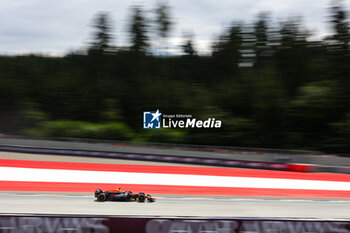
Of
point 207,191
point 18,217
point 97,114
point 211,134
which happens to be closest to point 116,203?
point 18,217

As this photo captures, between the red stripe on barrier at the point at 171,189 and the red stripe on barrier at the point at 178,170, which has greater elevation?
the red stripe on barrier at the point at 171,189

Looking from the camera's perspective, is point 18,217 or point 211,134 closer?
point 18,217

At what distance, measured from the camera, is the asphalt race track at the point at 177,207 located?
293 inches

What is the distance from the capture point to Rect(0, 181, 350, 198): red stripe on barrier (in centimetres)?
1013

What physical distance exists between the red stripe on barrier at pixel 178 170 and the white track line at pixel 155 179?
0.70m

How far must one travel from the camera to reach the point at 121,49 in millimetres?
41906

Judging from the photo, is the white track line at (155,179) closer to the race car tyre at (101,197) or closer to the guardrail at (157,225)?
the race car tyre at (101,197)

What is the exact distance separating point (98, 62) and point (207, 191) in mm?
35988

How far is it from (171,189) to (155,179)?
5.75 ft

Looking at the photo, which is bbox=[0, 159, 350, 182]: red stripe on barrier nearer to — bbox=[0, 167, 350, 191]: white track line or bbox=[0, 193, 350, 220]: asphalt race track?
bbox=[0, 167, 350, 191]: white track line

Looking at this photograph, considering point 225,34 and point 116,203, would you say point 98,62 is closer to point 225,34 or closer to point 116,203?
point 225,34

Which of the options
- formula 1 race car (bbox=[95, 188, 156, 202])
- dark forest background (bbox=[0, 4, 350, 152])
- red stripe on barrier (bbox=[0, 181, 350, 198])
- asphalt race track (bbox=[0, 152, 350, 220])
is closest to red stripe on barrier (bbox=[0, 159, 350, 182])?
red stripe on barrier (bbox=[0, 181, 350, 198])

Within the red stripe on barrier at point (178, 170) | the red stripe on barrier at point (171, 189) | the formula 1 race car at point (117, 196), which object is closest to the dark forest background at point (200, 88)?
the red stripe on barrier at point (178, 170)

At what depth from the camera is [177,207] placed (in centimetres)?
817
